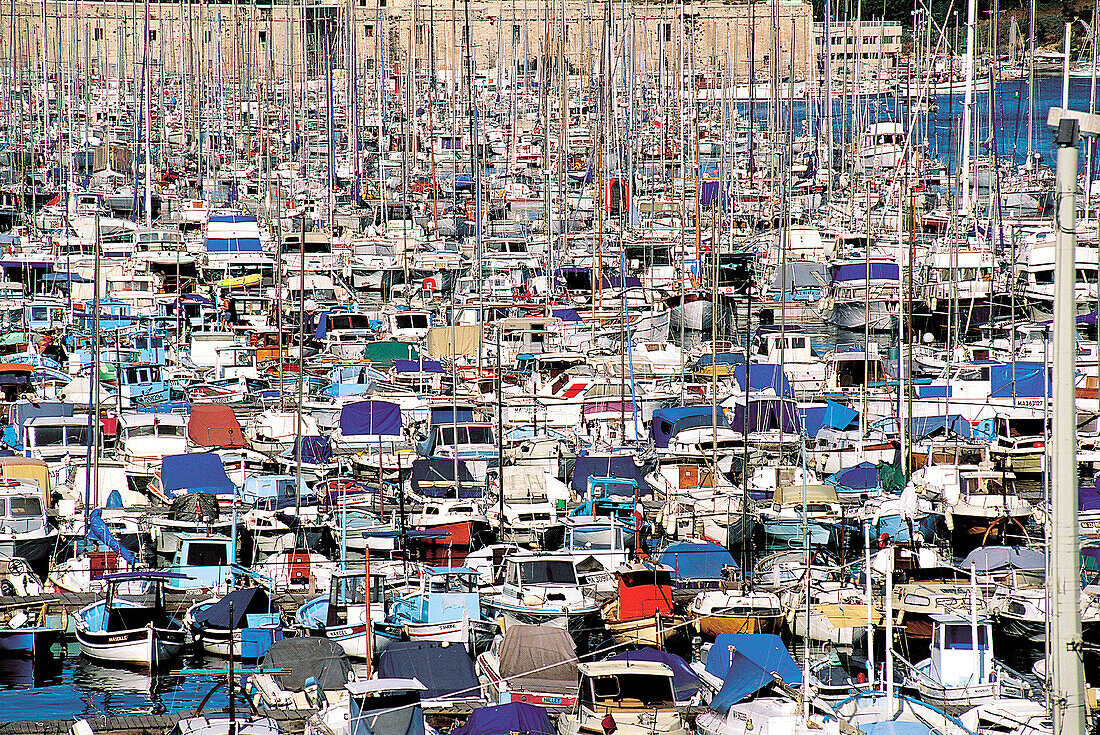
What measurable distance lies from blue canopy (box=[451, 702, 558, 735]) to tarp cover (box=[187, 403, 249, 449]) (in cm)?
874

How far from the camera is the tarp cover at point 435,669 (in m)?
14.5

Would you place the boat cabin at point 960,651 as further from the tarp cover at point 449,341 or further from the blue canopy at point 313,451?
the tarp cover at point 449,341

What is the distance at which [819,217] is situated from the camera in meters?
38.1

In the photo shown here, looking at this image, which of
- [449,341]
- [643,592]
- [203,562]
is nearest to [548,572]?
[643,592]

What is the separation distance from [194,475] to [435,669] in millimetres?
6052

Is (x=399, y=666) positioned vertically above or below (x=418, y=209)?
below

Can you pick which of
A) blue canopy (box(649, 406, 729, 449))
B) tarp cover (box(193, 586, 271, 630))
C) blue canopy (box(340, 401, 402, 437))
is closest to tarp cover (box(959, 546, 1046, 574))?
blue canopy (box(649, 406, 729, 449))

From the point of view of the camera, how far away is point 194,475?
64.5ft

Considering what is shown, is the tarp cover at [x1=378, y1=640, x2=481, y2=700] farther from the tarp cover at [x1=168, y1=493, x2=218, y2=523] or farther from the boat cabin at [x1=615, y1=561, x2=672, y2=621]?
the tarp cover at [x1=168, y1=493, x2=218, y2=523]

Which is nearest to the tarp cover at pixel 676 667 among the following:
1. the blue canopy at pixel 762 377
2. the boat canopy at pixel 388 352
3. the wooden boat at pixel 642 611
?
the wooden boat at pixel 642 611

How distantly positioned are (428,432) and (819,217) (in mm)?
18557

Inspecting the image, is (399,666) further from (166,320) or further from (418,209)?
(418,209)

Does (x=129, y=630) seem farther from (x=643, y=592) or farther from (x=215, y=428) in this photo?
(x=215, y=428)

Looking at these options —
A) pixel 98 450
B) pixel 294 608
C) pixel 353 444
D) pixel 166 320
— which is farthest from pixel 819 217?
pixel 294 608
